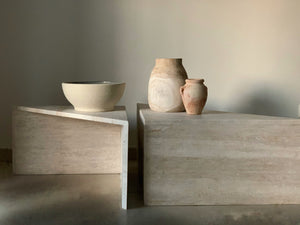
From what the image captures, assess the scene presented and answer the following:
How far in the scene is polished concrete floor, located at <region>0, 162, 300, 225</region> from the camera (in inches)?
44.4

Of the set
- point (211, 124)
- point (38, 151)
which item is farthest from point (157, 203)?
point (38, 151)

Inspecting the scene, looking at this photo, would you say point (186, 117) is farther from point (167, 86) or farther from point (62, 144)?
point (62, 144)

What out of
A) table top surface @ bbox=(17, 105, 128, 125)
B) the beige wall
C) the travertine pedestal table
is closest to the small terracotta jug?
table top surface @ bbox=(17, 105, 128, 125)

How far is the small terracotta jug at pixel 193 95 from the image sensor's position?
4.22ft

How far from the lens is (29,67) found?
1.77m

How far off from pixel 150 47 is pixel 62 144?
618 mm

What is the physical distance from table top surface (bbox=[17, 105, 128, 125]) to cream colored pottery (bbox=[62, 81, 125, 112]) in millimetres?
35

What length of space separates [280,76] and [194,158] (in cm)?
79

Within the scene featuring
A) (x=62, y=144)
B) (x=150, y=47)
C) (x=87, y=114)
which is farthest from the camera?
(x=150, y=47)

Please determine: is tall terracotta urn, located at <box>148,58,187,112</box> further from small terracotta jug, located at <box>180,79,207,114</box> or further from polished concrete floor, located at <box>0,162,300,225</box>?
polished concrete floor, located at <box>0,162,300,225</box>

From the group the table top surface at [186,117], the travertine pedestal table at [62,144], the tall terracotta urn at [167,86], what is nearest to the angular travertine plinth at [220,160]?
the table top surface at [186,117]

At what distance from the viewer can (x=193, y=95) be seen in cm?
129

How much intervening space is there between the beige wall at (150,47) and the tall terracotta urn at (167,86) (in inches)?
15.9

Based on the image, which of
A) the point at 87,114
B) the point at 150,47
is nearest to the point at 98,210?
the point at 87,114
